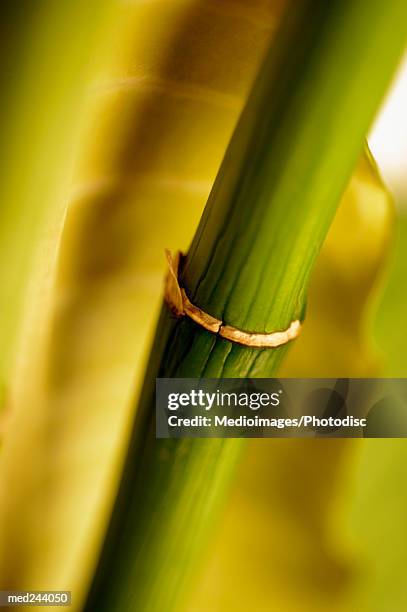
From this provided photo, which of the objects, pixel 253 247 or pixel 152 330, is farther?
pixel 152 330

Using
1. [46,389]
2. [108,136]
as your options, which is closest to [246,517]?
[46,389]

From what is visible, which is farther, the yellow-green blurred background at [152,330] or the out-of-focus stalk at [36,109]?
the yellow-green blurred background at [152,330]

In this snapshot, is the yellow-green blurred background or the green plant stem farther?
the yellow-green blurred background
